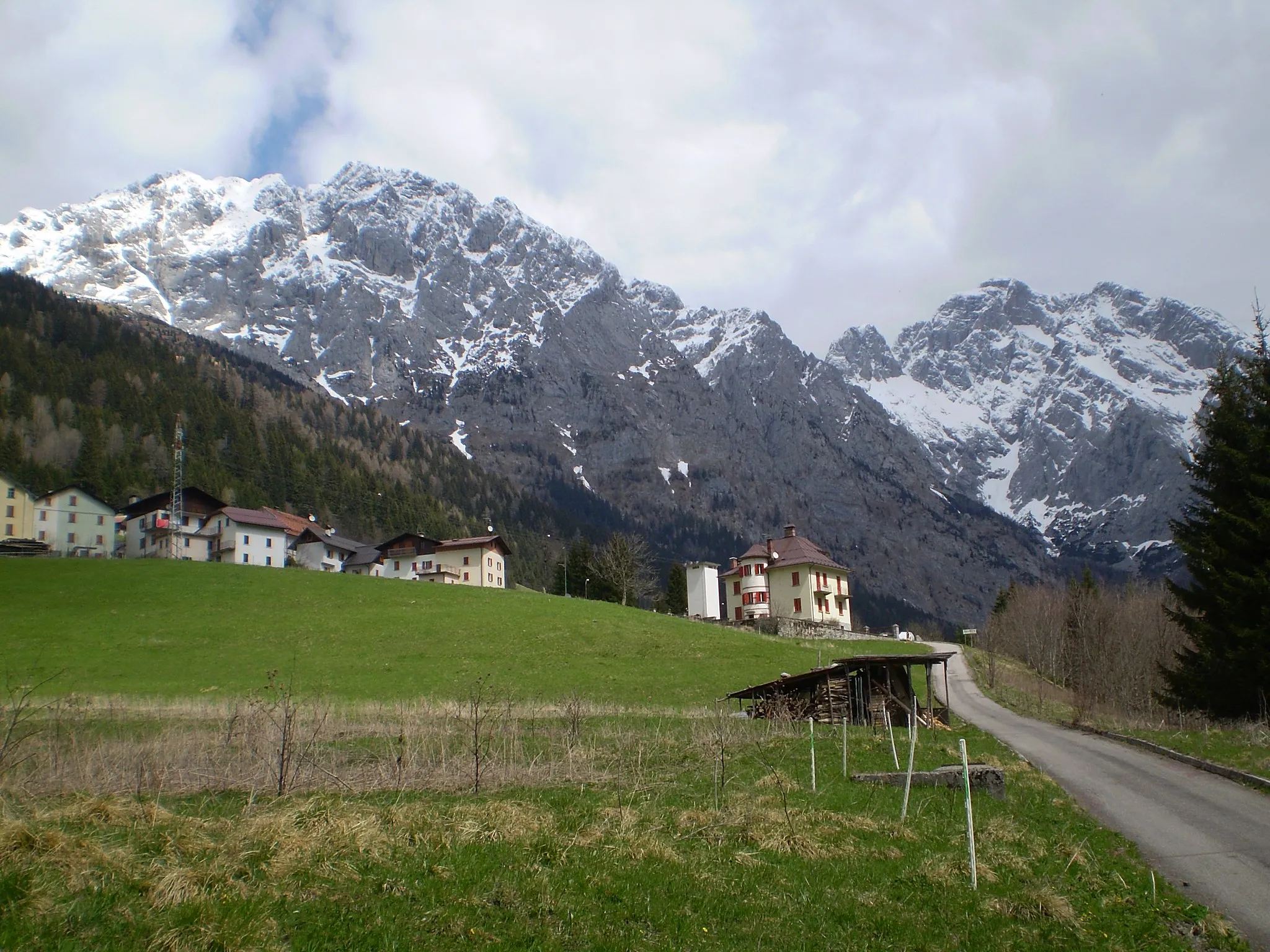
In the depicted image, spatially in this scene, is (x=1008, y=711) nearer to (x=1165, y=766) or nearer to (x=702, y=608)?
(x=1165, y=766)

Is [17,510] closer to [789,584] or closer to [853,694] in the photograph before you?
[789,584]

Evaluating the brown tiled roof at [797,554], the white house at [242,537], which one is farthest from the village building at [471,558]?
the brown tiled roof at [797,554]

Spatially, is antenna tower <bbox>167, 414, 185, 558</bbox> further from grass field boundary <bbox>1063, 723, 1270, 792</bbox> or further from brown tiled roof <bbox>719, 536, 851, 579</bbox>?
grass field boundary <bbox>1063, 723, 1270, 792</bbox>

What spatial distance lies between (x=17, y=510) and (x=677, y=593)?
79.6 meters

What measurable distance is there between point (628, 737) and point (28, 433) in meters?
144

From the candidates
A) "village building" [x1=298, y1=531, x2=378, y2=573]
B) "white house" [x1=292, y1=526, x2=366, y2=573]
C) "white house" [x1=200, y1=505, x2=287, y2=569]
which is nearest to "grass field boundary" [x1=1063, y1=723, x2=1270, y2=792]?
"white house" [x1=200, y1=505, x2=287, y2=569]

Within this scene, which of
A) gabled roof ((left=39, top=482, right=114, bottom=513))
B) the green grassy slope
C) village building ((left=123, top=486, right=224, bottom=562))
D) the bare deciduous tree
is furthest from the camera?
gabled roof ((left=39, top=482, right=114, bottom=513))

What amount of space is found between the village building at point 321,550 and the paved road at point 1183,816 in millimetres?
94149

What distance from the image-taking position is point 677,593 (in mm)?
105938

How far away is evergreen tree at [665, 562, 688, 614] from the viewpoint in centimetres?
10375

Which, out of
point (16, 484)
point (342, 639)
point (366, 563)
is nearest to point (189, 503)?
point (16, 484)

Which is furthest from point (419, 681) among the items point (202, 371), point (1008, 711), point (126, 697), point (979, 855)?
point (202, 371)

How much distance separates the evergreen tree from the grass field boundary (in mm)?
74292

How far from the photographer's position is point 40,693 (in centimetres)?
3397
